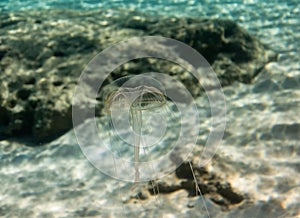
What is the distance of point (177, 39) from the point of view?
16.9ft

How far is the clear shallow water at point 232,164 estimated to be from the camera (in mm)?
3080

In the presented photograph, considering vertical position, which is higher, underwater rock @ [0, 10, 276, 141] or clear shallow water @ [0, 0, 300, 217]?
underwater rock @ [0, 10, 276, 141]

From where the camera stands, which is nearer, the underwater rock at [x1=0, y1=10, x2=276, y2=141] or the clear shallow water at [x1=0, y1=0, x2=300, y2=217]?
the clear shallow water at [x1=0, y1=0, x2=300, y2=217]

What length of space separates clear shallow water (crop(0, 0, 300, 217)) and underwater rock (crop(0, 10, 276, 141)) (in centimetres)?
28

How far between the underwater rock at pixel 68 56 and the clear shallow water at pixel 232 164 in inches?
10.9

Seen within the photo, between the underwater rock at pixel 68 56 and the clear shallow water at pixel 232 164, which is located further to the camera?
the underwater rock at pixel 68 56

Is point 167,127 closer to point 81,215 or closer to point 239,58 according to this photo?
point 81,215

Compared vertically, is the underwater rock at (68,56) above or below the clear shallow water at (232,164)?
above

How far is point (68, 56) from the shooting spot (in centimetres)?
494

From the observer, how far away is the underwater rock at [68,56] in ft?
14.2

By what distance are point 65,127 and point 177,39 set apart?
7.01 feet

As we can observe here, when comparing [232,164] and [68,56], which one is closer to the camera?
[232,164]

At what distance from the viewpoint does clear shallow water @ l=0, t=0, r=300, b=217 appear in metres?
3.08

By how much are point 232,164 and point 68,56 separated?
114 inches
